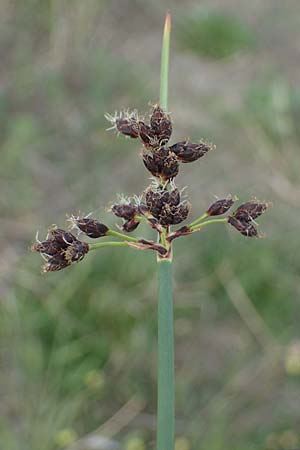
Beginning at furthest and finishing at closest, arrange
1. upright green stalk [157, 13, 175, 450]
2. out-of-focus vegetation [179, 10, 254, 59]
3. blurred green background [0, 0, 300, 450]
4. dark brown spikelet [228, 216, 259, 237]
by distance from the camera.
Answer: out-of-focus vegetation [179, 10, 254, 59] → blurred green background [0, 0, 300, 450] → dark brown spikelet [228, 216, 259, 237] → upright green stalk [157, 13, 175, 450]

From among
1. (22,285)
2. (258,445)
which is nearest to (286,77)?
(22,285)

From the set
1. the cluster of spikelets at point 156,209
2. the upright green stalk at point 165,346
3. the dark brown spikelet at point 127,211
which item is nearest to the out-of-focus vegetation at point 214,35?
the cluster of spikelets at point 156,209

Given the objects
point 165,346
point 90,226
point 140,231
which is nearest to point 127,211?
point 90,226

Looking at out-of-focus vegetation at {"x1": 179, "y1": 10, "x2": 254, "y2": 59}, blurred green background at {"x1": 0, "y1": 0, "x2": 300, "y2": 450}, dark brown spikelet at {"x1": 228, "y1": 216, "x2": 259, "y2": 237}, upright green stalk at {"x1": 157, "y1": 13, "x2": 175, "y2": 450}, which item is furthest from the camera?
out-of-focus vegetation at {"x1": 179, "y1": 10, "x2": 254, "y2": 59}

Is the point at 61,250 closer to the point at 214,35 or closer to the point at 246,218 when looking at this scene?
the point at 246,218

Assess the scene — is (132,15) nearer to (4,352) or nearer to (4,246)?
(4,246)

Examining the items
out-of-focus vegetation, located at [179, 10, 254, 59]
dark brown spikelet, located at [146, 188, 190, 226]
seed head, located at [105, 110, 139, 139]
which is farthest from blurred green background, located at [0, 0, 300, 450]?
dark brown spikelet, located at [146, 188, 190, 226]

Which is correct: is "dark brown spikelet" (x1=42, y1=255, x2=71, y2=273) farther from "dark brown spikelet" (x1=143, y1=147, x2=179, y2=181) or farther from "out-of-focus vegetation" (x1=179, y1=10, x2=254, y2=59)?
"out-of-focus vegetation" (x1=179, y1=10, x2=254, y2=59)
